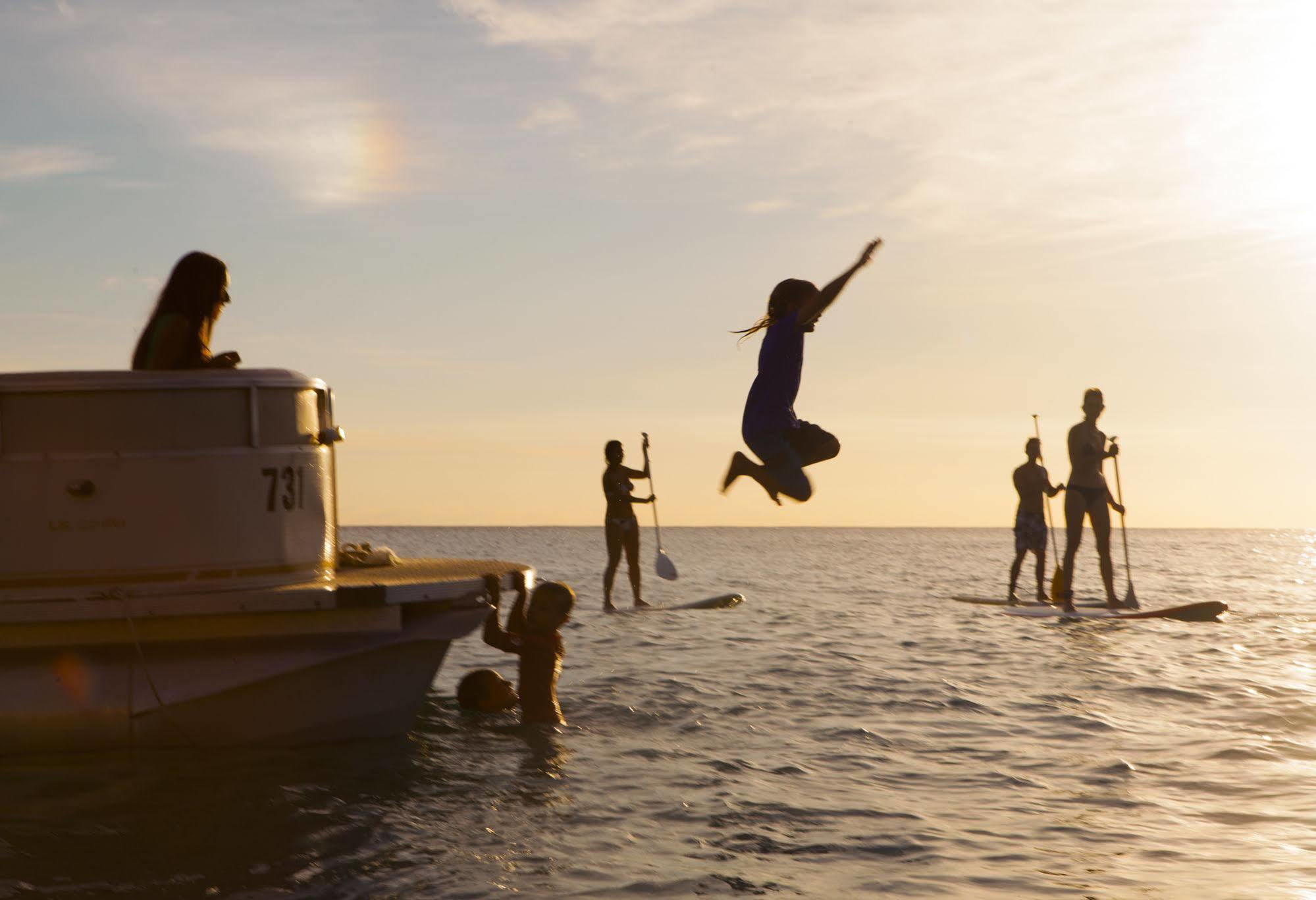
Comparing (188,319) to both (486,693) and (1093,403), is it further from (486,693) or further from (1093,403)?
(1093,403)

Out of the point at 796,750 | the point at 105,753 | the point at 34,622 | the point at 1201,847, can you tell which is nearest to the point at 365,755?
the point at 105,753

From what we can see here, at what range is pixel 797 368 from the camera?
7.99m

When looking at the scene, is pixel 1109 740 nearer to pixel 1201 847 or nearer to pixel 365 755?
pixel 1201 847

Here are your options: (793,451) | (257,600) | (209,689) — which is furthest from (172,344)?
(793,451)

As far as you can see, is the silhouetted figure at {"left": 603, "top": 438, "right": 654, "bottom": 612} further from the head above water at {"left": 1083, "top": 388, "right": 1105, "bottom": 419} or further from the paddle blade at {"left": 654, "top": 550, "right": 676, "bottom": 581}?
the head above water at {"left": 1083, "top": 388, "right": 1105, "bottom": 419}

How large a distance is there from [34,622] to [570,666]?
666cm

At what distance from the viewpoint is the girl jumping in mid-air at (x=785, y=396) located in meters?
7.83

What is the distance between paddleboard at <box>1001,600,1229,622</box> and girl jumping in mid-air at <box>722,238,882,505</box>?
464 inches

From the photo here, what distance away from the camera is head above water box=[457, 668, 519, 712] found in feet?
38.0

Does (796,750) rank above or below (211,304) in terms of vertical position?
below

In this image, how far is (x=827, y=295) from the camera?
25.2ft

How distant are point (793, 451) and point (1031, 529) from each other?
13.9 meters

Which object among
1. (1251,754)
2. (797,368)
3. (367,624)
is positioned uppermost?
(797,368)

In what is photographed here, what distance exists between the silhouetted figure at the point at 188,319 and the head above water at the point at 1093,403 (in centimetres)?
1326
